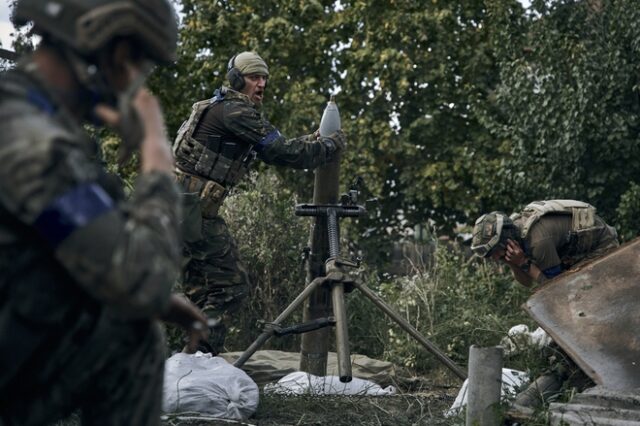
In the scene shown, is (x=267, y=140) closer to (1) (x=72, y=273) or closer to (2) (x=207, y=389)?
(2) (x=207, y=389)

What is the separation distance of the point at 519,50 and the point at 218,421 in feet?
Answer: 27.9

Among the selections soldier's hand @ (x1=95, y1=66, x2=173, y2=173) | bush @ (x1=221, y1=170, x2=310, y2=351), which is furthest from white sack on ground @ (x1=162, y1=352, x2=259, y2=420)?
soldier's hand @ (x1=95, y1=66, x2=173, y2=173)

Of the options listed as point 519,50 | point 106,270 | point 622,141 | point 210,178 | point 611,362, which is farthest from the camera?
point 519,50

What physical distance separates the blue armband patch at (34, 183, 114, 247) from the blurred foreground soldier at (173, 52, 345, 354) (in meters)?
5.10

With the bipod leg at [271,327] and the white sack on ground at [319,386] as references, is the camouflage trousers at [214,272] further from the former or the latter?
the white sack on ground at [319,386]

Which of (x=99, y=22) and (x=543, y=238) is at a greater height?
(x=543, y=238)

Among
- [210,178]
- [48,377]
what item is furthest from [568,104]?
[48,377]

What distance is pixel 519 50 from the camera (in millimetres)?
13719

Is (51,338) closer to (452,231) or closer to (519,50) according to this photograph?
(519,50)

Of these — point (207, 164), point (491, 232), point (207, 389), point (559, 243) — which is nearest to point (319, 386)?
point (207, 389)

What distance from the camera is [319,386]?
24.5 feet

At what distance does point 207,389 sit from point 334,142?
2.12m

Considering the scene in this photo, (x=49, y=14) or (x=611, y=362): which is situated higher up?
(x=49, y=14)

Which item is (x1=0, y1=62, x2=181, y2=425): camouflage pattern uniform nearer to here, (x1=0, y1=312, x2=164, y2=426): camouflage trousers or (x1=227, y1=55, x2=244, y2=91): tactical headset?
(x1=0, y1=312, x2=164, y2=426): camouflage trousers
